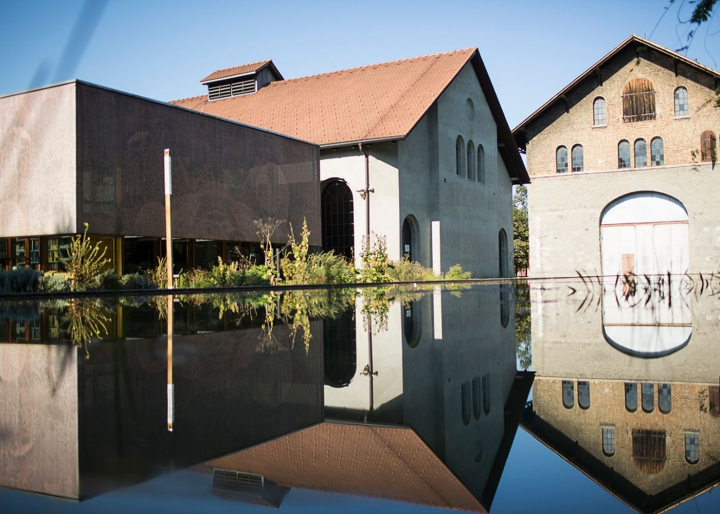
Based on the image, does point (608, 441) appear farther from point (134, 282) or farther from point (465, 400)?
point (134, 282)

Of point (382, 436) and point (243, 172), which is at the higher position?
point (243, 172)

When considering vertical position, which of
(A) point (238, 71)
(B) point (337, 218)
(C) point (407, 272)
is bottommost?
(C) point (407, 272)

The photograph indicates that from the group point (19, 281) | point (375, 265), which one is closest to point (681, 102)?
point (375, 265)

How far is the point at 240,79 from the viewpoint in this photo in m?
34.4

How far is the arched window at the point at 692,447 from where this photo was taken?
6.05 feet

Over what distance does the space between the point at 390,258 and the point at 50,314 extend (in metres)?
18.1

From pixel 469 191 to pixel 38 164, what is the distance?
19.7 meters

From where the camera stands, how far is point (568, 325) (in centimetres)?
654

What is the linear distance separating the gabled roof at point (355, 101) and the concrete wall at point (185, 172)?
233 cm

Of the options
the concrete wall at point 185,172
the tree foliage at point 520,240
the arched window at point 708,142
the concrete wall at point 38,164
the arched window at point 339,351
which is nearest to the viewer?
the arched window at point 339,351

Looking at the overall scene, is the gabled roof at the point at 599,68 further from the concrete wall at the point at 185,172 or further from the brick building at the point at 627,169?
the concrete wall at the point at 185,172

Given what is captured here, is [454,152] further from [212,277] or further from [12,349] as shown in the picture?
[12,349]

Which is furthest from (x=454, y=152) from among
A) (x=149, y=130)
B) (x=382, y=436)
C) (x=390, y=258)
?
(x=382, y=436)

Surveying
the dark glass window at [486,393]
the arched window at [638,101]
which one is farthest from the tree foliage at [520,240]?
the dark glass window at [486,393]
